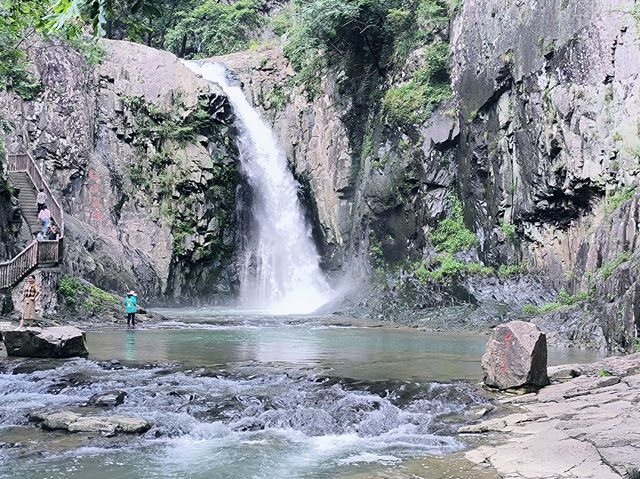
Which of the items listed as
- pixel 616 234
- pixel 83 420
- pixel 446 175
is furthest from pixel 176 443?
pixel 446 175

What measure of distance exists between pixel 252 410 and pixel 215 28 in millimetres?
37092

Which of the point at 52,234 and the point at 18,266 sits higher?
the point at 52,234

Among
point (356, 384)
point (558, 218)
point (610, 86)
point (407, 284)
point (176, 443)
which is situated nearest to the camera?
point (176, 443)

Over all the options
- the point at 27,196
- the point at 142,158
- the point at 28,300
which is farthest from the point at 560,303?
the point at 142,158

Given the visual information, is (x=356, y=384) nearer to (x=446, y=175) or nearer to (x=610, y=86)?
(x=610, y=86)

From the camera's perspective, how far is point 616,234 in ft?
53.5

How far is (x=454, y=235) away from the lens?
23875 millimetres

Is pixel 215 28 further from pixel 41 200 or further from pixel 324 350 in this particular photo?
pixel 324 350

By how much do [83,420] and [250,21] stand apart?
128 ft

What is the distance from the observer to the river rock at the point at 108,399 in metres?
9.08

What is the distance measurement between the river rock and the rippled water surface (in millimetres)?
146

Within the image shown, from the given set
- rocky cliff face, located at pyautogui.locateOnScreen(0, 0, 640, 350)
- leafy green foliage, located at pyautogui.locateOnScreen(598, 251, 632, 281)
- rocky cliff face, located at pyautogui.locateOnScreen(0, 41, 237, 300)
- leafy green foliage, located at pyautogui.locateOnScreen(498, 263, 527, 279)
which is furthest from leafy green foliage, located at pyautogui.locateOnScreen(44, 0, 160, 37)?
rocky cliff face, located at pyautogui.locateOnScreen(0, 41, 237, 300)

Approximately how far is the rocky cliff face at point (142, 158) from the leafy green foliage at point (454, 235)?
11151mm

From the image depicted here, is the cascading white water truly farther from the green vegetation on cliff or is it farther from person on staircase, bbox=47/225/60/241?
person on staircase, bbox=47/225/60/241
